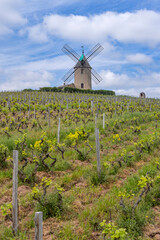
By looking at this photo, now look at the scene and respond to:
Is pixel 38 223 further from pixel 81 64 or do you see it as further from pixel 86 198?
pixel 81 64

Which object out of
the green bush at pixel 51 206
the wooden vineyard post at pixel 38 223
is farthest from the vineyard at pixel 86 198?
the wooden vineyard post at pixel 38 223

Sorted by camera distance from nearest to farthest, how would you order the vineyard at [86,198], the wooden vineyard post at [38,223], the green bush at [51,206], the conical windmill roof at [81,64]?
the wooden vineyard post at [38,223]
the vineyard at [86,198]
the green bush at [51,206]
the conical windmill roof at [81,64]

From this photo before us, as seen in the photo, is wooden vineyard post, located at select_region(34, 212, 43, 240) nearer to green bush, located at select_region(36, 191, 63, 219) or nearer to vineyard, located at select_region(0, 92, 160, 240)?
vineyard, located at select_region(0, 92, 160, 240)

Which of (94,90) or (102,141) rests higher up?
(94,90)

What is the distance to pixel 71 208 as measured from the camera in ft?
16.1

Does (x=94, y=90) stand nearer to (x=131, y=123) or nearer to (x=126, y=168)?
(x=131, y=123)

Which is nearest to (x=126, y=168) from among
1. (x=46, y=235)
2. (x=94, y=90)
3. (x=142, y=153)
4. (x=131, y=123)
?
(x=142, y=153)

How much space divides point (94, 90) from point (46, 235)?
42275mm

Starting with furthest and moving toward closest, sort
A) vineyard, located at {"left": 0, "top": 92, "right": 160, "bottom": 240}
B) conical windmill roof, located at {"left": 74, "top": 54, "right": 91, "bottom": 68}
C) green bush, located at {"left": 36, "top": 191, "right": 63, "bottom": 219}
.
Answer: conical windmill roof, located at {"left": 74, "top": 54, "right": 91, "bottom": 68}, green bush, located at {"left": 36, "top": 191, "right": 63, "bottom": 219}, vineyard, located at {"left": 0, "top": 92, "right": 160, "bottom": 240}

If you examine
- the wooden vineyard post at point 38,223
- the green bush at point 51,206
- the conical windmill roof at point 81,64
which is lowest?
the green bush at point 51,206

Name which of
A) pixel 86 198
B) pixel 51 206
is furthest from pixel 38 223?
pixel 86 198

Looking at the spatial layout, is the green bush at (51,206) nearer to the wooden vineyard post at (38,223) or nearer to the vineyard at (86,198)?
the vineyard at (86,198)

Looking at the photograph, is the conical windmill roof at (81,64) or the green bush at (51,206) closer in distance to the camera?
the green bush at (51,206)

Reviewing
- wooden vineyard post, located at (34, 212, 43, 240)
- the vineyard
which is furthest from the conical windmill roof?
wooden vineyard post, located at (34, 212, 43, 240)
